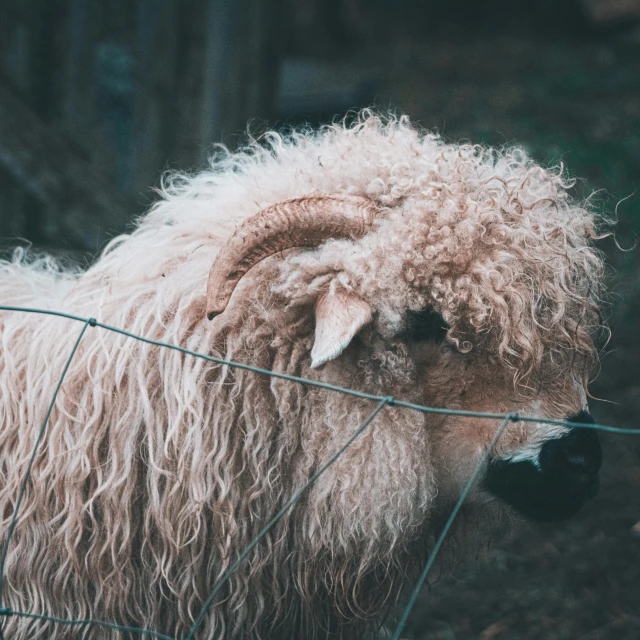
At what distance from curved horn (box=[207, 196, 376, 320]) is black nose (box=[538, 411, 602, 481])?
740mm

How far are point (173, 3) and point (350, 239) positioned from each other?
122 inches

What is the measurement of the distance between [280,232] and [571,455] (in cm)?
94

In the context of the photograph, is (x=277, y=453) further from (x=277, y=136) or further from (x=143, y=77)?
(x=143, y=77)

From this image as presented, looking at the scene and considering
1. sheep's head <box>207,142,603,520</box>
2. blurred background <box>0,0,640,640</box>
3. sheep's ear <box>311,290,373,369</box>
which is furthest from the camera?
blurred background <box>0,0,640,640</box>

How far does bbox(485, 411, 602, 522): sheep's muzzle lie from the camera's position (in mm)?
2018

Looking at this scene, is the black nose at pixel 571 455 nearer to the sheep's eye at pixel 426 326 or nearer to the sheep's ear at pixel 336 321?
the sheep's eye at pixel 426 326

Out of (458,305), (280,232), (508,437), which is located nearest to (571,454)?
(508,437)

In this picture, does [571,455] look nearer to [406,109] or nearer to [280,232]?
[280,232]

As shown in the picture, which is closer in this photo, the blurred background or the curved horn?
the curved horn

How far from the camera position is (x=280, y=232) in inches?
76.9

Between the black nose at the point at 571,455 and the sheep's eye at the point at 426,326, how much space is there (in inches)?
15.6

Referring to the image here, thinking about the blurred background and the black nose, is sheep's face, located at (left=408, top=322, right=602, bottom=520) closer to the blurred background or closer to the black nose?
the black nose

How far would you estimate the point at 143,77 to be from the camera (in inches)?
178

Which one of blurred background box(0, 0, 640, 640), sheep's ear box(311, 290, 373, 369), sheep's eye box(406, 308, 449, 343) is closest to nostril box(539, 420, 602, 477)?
sheep's eye box(406, 308, 449, 343)
